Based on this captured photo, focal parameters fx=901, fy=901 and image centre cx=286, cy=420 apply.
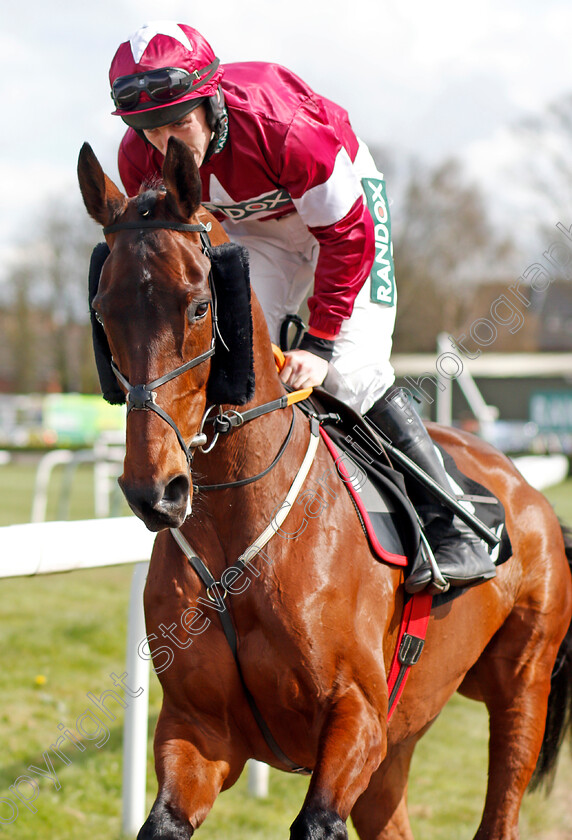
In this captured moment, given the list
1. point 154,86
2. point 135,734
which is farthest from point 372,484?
point 135,734

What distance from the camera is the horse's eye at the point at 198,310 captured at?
6.40 feet

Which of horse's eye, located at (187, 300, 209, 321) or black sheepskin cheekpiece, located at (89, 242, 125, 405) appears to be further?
black sheepskin cheekpiece, located at (89, 242, 125, 405)

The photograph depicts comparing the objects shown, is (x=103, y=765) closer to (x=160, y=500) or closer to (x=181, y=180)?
(x=160, y=500)

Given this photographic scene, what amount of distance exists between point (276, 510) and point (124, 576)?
7.68m

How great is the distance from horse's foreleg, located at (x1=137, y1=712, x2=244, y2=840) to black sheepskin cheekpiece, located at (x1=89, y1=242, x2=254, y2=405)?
2.76 feet

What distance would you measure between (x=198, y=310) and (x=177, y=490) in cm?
40

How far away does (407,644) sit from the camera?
2555 millimetres

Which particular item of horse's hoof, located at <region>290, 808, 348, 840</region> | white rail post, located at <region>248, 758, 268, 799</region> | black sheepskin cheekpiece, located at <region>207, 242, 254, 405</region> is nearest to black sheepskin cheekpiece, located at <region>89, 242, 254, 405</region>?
black sheepskin cheekpiece, located at <region>207, 242, 254, 405</region>

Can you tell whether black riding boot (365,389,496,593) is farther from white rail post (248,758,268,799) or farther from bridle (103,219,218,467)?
white rail post (248,758,268,799)

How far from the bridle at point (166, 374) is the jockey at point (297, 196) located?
1.19 ft

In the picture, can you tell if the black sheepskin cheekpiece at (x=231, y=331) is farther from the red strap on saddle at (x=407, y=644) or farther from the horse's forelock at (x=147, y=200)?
the red strap on saddle at (x=407, y=644)

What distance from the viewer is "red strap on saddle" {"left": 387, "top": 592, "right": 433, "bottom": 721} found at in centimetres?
255

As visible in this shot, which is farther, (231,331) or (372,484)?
(372,484)

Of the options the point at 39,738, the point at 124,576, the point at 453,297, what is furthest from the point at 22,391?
the point at 39,738
